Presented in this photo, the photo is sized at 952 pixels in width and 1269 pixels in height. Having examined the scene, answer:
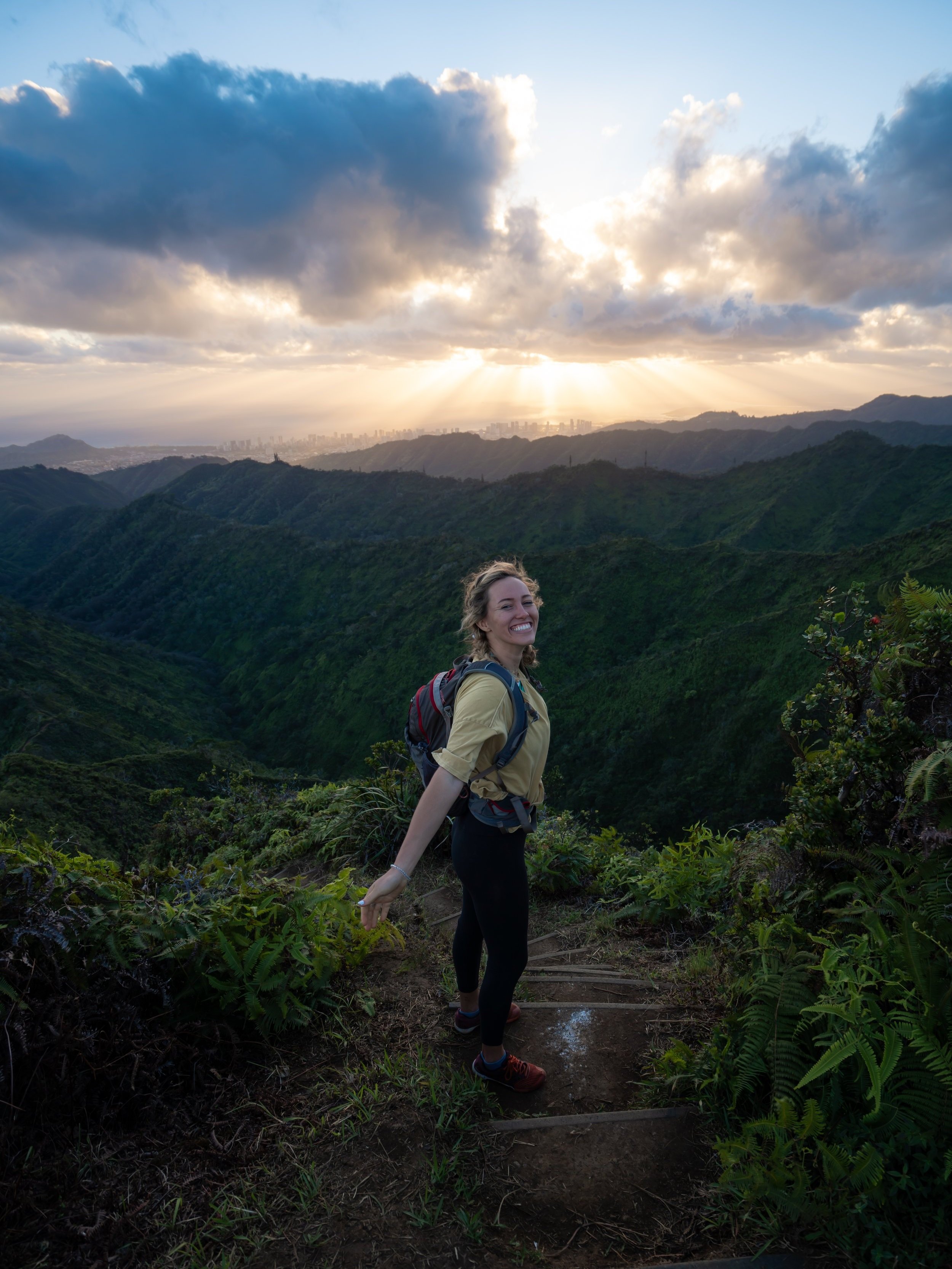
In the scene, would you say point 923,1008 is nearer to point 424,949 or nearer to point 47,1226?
point 424,949

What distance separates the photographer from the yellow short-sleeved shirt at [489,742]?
7.41ft

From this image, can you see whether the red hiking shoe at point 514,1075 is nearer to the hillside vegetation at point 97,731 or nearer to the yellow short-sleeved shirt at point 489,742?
the yellow short-sleeved shirt at point 489,742

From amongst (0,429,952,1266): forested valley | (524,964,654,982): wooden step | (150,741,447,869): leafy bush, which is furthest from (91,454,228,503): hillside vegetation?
(524,964,654,982): wooden step

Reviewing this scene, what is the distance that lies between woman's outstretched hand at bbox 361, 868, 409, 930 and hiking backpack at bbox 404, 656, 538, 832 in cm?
35

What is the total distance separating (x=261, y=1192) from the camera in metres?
2.14

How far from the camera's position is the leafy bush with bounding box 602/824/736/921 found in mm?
4020

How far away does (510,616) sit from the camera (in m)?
2.54

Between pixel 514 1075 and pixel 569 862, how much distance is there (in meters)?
2.31

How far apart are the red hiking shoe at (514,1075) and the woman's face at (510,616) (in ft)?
5.60

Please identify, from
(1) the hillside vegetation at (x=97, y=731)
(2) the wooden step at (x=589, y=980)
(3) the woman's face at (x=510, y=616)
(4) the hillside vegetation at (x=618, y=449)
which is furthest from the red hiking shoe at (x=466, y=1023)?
(4) the hillside vegetation at (x=618, y=449)

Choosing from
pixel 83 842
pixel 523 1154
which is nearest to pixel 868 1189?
pixel 523 1154

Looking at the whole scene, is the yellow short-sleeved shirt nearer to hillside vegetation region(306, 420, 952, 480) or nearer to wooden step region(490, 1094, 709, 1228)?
wooden step region(490, 1094, 709, 1228)

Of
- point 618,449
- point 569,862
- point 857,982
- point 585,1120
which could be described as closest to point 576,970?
point 585,1120

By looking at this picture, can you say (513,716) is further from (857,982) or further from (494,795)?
(857,982)
